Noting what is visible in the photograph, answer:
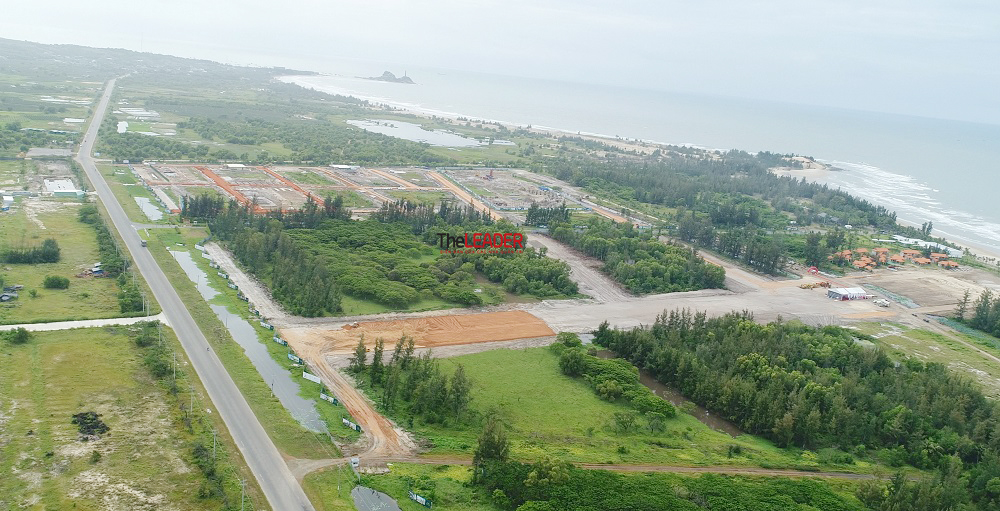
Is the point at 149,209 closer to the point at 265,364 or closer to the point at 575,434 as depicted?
the point at 265,364

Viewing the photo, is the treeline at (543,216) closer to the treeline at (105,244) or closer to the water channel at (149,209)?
the water channel at (149,209)

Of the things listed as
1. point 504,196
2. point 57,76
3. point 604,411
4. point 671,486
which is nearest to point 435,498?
point 671,486

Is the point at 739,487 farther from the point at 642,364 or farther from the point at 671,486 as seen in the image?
the point at 642,364

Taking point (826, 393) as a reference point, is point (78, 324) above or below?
below

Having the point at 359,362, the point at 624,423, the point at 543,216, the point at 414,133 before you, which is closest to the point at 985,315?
the point at 624,423

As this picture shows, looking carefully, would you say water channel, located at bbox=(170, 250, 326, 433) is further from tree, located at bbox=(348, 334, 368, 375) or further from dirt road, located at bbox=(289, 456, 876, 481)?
tree, located at bbox=(348, 334, 368, 375)

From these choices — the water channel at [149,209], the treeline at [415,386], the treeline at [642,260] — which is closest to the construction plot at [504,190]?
the treeline at [642,260]
